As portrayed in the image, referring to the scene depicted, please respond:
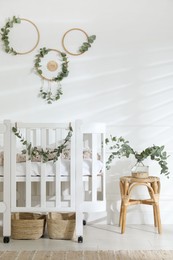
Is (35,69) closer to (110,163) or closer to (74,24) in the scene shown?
(74,24)

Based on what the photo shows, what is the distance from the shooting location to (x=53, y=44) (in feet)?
14.1

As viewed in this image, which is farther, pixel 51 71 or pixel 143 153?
pixel 51 71

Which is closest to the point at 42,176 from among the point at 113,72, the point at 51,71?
the point at 51,71

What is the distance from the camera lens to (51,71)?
14.2 feet

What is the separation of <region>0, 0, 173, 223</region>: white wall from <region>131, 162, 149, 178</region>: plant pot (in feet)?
0.63

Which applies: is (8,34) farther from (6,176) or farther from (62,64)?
(6,176)

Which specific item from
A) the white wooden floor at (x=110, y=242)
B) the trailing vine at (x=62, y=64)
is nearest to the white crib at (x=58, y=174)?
the white wooden floor at (x=110, y=242)

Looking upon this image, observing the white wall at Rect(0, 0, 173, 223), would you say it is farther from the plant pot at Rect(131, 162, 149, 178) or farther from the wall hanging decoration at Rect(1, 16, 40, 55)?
the plant pot at Rect(131, 162, 149, 178)

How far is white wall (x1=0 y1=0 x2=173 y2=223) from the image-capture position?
4305mm

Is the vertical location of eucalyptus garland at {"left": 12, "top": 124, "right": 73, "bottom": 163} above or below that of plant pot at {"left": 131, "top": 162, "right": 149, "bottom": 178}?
above

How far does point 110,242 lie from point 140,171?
763 millimetres

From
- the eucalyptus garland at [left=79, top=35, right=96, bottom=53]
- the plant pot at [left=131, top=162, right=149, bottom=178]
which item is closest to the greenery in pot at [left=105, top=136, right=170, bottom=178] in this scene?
the plant pot at [left=131, top=162, right=149, bottom=178]

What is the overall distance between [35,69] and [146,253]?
1.96 meters

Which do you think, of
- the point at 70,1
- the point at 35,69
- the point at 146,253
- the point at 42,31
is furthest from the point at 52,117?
the point at 146,253
